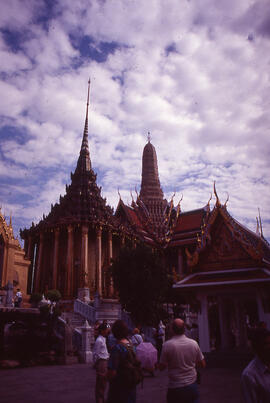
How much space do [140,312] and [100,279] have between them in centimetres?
1369

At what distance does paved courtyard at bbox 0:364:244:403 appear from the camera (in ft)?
21.6

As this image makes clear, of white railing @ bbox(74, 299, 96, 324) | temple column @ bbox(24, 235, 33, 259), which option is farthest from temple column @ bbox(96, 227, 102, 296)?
white railing @ bbox(74, 299, 96, 324)

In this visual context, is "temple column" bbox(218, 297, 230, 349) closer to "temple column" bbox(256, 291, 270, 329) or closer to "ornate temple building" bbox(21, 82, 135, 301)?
"temple column" bbox(256, 291, 270, 329)

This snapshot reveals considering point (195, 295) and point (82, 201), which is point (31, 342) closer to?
point (195, 295)

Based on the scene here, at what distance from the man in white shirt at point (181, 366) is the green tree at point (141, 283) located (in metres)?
15.7

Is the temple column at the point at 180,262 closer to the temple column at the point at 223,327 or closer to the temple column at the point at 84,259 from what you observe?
the temple column at the point at 84,259

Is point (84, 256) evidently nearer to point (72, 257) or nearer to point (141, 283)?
point (72, 257)

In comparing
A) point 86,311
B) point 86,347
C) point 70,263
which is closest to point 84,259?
point 70,263

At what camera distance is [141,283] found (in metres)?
19.4

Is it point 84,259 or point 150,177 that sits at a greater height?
point 150,177

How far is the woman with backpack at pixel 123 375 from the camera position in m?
3.57

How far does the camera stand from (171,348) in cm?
369

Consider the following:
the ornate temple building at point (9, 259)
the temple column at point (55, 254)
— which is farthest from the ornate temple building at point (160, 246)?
the ornate temple building at point (9, 259)

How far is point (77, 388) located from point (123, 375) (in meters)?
5.08
